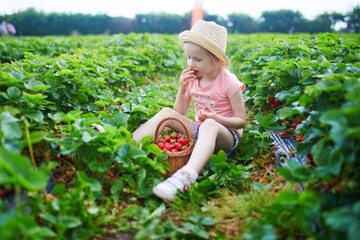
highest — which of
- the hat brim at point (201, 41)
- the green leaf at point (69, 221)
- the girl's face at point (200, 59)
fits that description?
the hat brim at point (201, 41)

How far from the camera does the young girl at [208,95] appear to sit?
1.93 meters

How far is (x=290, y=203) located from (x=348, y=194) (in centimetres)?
26

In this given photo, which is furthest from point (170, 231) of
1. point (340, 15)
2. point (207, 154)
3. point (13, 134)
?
point (340, 15)

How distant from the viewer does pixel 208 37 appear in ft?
6.57

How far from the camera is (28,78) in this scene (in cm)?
184

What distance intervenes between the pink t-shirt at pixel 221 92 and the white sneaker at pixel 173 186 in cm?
78

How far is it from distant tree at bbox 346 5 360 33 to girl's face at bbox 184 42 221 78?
81.3ft

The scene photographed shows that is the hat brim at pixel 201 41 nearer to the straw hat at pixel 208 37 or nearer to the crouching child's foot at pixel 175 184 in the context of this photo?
the straw hat at pixel 208 37

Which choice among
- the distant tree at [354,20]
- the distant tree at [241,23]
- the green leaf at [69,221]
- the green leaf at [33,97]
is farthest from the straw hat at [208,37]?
the distant tree at [241,23]

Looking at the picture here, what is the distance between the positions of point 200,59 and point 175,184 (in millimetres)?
1032

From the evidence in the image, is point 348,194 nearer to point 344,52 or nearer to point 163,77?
point 344,52

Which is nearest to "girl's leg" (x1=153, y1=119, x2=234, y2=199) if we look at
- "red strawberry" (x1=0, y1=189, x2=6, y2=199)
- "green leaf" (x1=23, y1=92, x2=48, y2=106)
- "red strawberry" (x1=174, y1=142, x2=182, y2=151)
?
"red strawberry" (x1=174, y1=142, x2=182, y2=151)

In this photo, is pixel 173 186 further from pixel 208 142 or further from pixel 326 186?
pixel 326 186

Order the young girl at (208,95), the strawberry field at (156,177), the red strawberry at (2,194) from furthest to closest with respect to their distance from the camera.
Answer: the young girl at (208,95), the red strawberry at (2,194), the strawberry field at (156,177)
